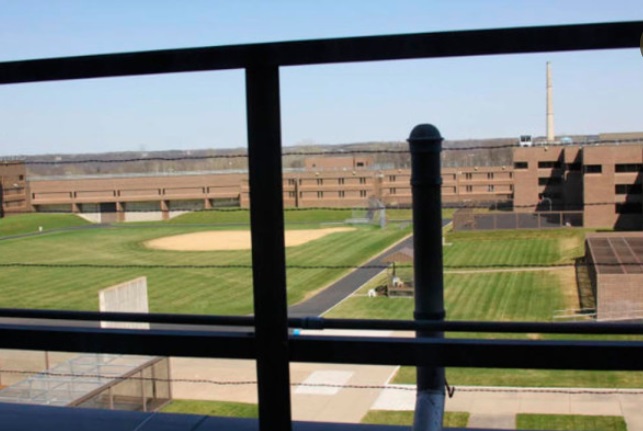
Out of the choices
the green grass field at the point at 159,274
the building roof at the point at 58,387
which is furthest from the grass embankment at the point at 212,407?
the green grass field at the point at 159,274

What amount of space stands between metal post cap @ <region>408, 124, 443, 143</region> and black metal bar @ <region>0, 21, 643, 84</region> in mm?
250

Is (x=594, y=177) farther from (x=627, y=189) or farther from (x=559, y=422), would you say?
(x=559, y=422)

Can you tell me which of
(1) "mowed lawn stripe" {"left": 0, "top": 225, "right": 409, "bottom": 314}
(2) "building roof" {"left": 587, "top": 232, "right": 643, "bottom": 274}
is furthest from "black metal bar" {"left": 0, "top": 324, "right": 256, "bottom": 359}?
(1) "mowed lawn stripe" {"left": 0, "top": 225, "right": 409, "bottom": 314}

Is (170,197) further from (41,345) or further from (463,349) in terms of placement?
(463,349)

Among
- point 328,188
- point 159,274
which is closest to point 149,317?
point 328,188

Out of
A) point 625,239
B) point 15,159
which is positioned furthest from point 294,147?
point 625,239

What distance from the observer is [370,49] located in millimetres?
875

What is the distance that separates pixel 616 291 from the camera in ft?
24.4

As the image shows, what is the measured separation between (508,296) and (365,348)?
1574cm

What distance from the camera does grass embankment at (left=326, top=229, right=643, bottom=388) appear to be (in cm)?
794

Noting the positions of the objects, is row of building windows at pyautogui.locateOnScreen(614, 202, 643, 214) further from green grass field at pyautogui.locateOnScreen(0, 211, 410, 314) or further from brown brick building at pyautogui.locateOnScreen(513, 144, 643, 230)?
green grass field at pyautogui.locateOnScreen(0, 211, 410, 314)

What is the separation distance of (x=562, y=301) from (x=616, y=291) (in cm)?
585

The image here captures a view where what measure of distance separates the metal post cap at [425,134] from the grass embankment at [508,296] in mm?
4737

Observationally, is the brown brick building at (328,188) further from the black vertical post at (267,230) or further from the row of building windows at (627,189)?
the black vertical post at (267,230)
